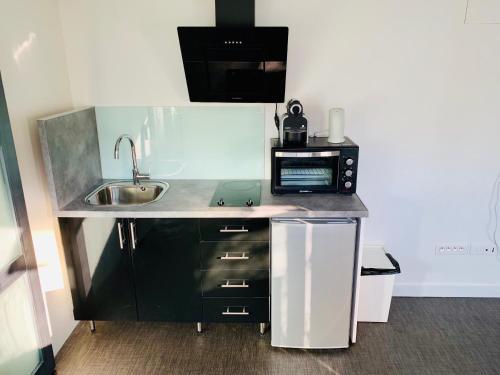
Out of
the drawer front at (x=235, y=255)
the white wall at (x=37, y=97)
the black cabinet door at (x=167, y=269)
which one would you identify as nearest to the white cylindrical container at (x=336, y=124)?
the drawer front at (x=235, y=255)

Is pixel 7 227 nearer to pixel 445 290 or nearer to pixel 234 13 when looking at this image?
pixel 234 13

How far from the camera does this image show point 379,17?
2520mm

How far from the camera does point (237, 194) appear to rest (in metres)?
2.57

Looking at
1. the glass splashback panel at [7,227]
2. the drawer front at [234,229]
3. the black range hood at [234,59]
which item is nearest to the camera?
the glass splashback panel at [7,227]

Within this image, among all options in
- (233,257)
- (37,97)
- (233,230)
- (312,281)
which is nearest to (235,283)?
(233,257)

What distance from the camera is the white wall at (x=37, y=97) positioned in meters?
2.07

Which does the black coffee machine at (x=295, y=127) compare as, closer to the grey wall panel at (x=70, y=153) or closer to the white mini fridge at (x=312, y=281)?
the white mini fridge at (x=312, y=281)

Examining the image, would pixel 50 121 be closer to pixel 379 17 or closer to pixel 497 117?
pixel 379 17

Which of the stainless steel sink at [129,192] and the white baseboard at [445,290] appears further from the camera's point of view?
the white baseboard at [445,290]

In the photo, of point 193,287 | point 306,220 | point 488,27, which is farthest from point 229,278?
point 488,27

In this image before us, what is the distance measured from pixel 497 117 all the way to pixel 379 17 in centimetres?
104

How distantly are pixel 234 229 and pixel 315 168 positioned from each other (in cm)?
62

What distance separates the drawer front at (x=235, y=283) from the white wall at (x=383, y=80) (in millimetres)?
962

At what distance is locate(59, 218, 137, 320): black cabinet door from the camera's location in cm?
238
